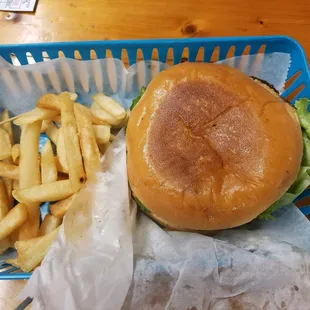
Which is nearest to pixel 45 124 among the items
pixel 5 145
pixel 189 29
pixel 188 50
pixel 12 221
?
pixel 5 145

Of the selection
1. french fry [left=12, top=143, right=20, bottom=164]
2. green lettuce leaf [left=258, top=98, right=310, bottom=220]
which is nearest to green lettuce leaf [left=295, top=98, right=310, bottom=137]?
green lettuce leaf [left=258, top=98, right=310, bottom=220]

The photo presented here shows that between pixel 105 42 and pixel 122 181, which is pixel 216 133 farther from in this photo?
pixel 105 42

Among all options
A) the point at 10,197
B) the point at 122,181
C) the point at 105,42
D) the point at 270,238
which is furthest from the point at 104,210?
the point at 105,42

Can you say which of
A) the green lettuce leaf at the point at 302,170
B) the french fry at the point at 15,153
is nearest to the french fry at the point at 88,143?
the french fry at the point at 15,153

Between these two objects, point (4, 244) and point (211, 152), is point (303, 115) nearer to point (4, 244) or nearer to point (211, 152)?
point (211, 152)

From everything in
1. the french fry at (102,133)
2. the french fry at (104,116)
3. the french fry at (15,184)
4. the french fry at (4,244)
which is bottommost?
the french fry at (4,244)

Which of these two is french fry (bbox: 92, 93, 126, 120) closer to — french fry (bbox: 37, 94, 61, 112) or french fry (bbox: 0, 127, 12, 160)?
french fry (bbox: 37, 94, 61, 112)

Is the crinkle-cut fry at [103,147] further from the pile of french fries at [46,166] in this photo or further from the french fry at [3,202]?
the french fry at [3,202]
